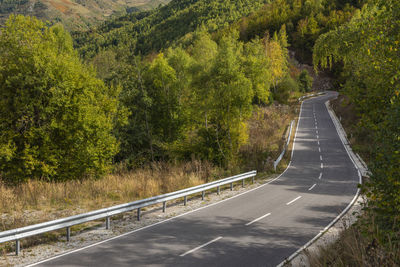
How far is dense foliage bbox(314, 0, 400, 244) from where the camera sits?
5031 millimetres

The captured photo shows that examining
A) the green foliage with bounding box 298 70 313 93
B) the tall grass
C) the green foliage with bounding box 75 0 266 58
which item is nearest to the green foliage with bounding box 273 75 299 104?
the green foliage with bounding box 298 70 313 93

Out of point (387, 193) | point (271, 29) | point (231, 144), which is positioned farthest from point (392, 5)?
point (271, 29)

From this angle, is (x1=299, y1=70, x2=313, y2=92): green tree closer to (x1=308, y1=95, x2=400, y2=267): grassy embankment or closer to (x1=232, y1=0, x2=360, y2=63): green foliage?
(x1=232, y1=0, x2=360, y2=63): green foliage

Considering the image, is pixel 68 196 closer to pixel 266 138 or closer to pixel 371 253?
pixel 371 253

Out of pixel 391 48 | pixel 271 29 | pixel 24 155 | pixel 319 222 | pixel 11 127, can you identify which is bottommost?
pixel 319 222

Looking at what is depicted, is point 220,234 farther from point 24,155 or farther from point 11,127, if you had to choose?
point 11,127

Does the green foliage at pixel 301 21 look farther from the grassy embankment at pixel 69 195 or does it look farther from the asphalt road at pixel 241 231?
the grassy embankment at pixel 69 195

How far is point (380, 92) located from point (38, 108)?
18.2 m

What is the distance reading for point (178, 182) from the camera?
15273 mm

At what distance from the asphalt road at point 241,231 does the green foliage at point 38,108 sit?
11.7 meters

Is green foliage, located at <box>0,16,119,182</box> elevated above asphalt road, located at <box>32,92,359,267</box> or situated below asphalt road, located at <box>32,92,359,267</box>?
above

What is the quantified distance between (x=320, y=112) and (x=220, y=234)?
47716mm

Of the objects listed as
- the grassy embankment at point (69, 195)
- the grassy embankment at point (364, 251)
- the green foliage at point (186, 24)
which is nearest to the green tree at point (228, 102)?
the grassy embankment at point (69, 195)

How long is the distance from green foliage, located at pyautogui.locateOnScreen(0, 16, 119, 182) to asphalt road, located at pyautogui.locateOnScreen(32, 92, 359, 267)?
459 inches
